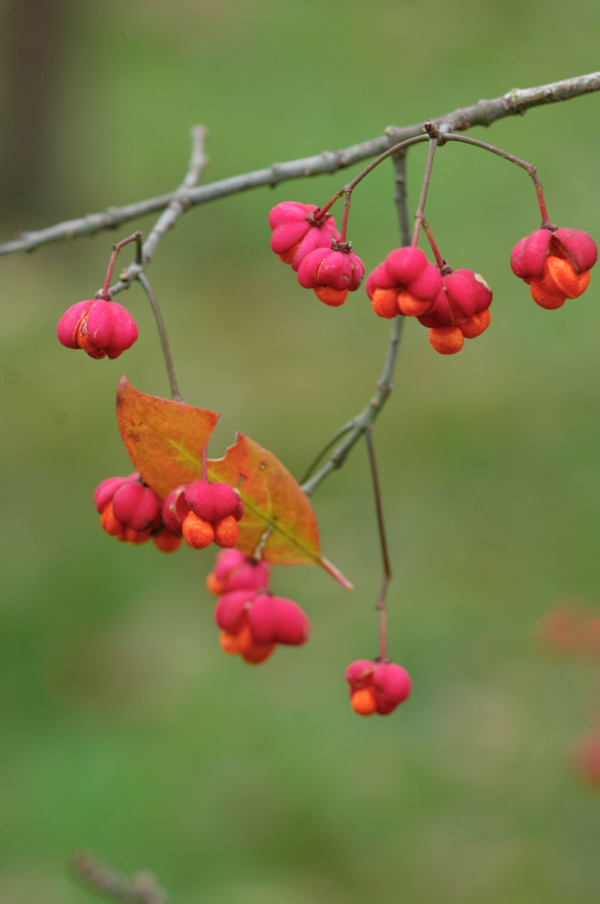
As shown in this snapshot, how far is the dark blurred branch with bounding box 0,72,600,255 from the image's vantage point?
1.26m

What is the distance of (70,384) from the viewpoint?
585 cm

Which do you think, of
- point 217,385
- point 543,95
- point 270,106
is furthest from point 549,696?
point 270,106

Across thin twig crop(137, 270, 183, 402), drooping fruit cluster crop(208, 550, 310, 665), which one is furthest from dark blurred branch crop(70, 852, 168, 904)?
thin twig crop(137, 270, 183, 402)

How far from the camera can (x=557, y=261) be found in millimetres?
1120

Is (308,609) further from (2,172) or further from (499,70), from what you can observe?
(499,70)

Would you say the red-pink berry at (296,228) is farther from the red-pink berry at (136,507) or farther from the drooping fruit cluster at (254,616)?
the drooping fruit cluster at (254,616)

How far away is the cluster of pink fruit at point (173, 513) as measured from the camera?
1.18m

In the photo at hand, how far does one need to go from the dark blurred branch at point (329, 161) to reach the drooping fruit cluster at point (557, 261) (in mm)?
223

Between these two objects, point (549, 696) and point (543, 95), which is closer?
point (543, 95)

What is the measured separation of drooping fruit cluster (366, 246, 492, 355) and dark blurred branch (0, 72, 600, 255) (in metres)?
0.27

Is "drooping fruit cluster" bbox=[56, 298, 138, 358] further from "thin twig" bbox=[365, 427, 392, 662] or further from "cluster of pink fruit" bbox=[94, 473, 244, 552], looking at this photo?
"thin twig" bbox=[365, 427, 392, 662]

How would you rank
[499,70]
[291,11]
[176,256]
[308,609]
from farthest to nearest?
[291,11] → [499,70] → [176,256] → [308,609]

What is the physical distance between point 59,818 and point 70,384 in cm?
299

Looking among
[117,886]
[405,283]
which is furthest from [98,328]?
[117,886]
